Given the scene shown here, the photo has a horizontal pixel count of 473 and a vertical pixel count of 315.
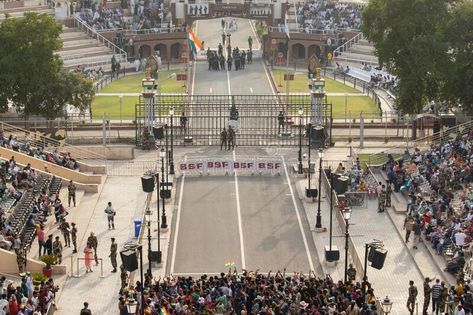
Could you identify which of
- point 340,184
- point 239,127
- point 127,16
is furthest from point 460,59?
point 127,16

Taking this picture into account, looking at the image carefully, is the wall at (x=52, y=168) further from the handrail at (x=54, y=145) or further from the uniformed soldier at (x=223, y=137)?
the uniformed soldier at (x=223, y=137)

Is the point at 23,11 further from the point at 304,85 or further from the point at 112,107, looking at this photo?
the point at 304,85

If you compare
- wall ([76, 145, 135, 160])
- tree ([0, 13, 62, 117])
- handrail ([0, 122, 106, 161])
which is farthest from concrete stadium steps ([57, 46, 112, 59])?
wall ([76, 145, 135, 160])

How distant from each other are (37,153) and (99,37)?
1681 inches

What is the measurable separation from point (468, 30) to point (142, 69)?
3820cm

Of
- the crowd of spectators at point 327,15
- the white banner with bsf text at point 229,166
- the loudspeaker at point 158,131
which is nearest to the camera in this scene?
the white banner with bsf text at point 229,166

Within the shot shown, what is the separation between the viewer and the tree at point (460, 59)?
64250 mm

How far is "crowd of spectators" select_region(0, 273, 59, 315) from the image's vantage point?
121ft

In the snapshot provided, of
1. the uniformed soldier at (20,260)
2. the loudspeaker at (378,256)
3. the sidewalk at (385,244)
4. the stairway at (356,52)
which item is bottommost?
the sidewalk at (385,244)

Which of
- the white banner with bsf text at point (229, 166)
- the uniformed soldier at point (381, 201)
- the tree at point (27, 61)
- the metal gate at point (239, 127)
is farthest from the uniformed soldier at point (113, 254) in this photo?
the tree at point (27, 61)

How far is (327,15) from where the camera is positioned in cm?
10556

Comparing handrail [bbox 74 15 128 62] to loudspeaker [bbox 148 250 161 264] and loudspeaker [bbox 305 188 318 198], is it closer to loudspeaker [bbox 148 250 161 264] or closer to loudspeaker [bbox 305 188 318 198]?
loudspeaker [bbox 305 188 318 198]

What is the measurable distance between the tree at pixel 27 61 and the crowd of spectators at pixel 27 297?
2825 centimetres

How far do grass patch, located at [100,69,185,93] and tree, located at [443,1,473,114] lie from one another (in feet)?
83.4
